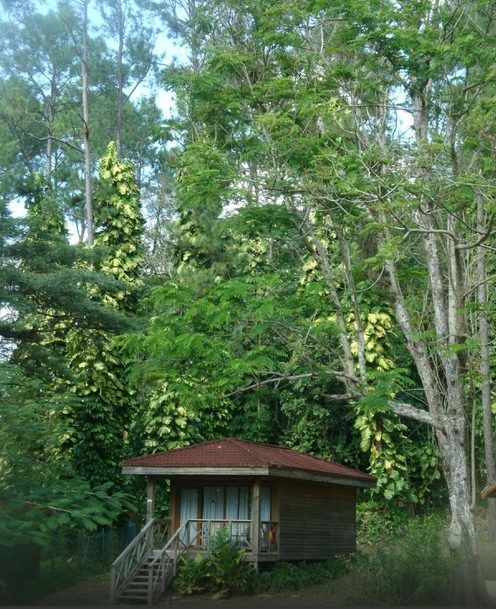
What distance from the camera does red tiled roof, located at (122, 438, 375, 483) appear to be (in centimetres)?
1884

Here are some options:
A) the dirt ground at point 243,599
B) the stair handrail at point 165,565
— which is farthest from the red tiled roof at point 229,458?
the dirt ground at point 243,599

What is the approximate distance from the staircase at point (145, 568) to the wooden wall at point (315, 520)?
2.68 m

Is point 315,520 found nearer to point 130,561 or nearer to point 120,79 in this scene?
→ point 130,561

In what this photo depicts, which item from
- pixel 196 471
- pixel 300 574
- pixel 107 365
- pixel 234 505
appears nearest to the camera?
pixel 196 471

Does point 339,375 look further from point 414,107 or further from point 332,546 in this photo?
point 332,546

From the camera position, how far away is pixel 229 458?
1920cm

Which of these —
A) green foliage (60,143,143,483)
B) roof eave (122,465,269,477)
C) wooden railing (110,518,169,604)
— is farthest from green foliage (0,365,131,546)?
green foliage (60,143,143,483)

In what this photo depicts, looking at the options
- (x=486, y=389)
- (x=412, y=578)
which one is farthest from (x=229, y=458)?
(x=486, y=389)

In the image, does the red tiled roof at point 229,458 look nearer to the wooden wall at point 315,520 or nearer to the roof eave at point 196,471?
the roof eave at point 196,471

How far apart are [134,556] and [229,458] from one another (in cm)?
309

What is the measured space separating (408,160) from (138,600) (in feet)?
35.8

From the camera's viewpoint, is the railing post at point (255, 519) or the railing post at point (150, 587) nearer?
the railing post at point (150, 587)

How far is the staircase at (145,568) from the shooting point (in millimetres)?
17578

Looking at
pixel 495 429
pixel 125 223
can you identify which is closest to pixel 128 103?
pixel 125 223
